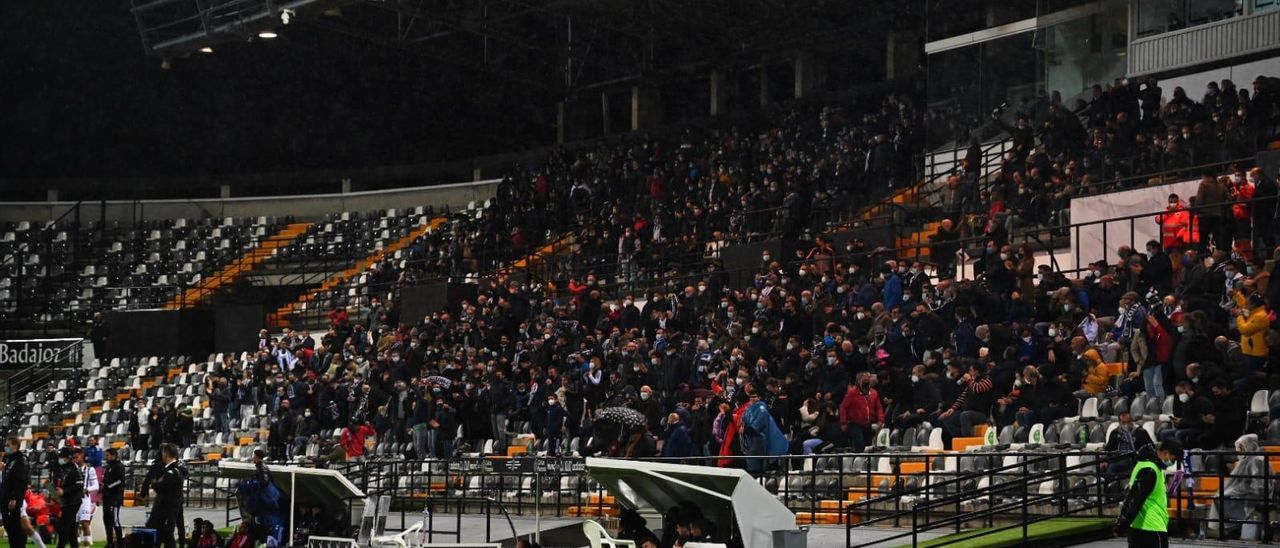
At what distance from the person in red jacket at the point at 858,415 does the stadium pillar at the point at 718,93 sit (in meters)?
22.8

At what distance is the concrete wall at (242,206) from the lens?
4609 cm

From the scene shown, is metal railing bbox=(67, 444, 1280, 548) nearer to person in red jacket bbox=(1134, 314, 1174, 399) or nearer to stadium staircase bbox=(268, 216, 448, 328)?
person in red jacket bbox=(1134, 314, 1174, 399)

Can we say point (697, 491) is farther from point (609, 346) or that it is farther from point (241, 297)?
point (241, 297)

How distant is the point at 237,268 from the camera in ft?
143

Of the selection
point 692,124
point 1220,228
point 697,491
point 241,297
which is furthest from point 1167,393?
point 241,297

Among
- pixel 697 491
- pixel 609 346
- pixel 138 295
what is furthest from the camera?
pixel 138 295

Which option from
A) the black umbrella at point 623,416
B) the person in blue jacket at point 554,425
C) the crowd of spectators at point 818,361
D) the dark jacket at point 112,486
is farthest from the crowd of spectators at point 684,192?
the dark jacket at point 112,486

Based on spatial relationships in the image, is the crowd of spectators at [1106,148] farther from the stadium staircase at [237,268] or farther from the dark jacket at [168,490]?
the stadium staircase at [237,268]

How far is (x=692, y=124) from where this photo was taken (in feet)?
127

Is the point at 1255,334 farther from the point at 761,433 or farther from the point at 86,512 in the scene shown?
the point at 86,512

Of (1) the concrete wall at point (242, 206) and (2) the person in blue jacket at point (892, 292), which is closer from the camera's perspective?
(2) the person in blue jacket at point (892, 292)

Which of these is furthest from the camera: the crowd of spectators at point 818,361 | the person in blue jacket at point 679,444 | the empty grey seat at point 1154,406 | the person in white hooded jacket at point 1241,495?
the person in blue jacket at point 679,444

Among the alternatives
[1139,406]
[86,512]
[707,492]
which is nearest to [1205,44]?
[1139,406]

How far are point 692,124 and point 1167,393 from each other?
23.3 metres
